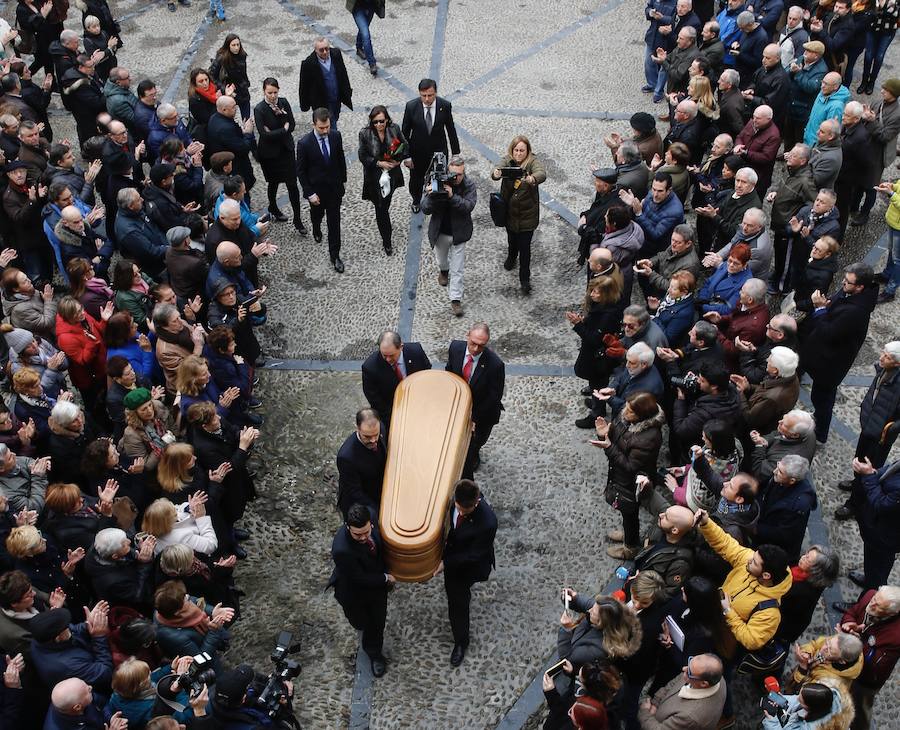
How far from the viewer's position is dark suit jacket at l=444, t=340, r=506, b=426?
7.21 metres

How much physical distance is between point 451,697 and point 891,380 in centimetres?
416

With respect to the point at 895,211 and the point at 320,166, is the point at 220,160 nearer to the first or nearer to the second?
the point at 320,166

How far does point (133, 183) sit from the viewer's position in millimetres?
9492

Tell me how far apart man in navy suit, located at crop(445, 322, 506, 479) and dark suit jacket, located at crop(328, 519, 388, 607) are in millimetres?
1486

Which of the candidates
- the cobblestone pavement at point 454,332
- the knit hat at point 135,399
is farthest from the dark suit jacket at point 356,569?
the knit hat at point 135,399

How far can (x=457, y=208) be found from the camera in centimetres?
893

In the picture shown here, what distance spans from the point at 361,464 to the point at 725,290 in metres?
3.78

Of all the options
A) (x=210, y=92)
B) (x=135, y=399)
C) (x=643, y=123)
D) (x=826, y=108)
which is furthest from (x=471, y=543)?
(x=826, y=108)

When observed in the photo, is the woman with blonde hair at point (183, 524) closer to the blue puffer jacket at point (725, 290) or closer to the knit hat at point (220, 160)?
the knit hat at point (220, 160)

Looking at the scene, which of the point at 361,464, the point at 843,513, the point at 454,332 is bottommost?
the point at 843,513

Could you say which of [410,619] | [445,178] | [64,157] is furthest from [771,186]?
[64,157]

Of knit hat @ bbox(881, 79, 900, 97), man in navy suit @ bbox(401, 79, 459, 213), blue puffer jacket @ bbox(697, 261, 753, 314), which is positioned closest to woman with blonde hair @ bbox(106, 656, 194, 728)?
blue puffer jacket @ bbox(697, 261, 753, 314)

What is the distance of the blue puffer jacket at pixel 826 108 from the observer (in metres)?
10.0

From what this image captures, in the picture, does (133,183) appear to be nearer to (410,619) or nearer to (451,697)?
(410,619)
